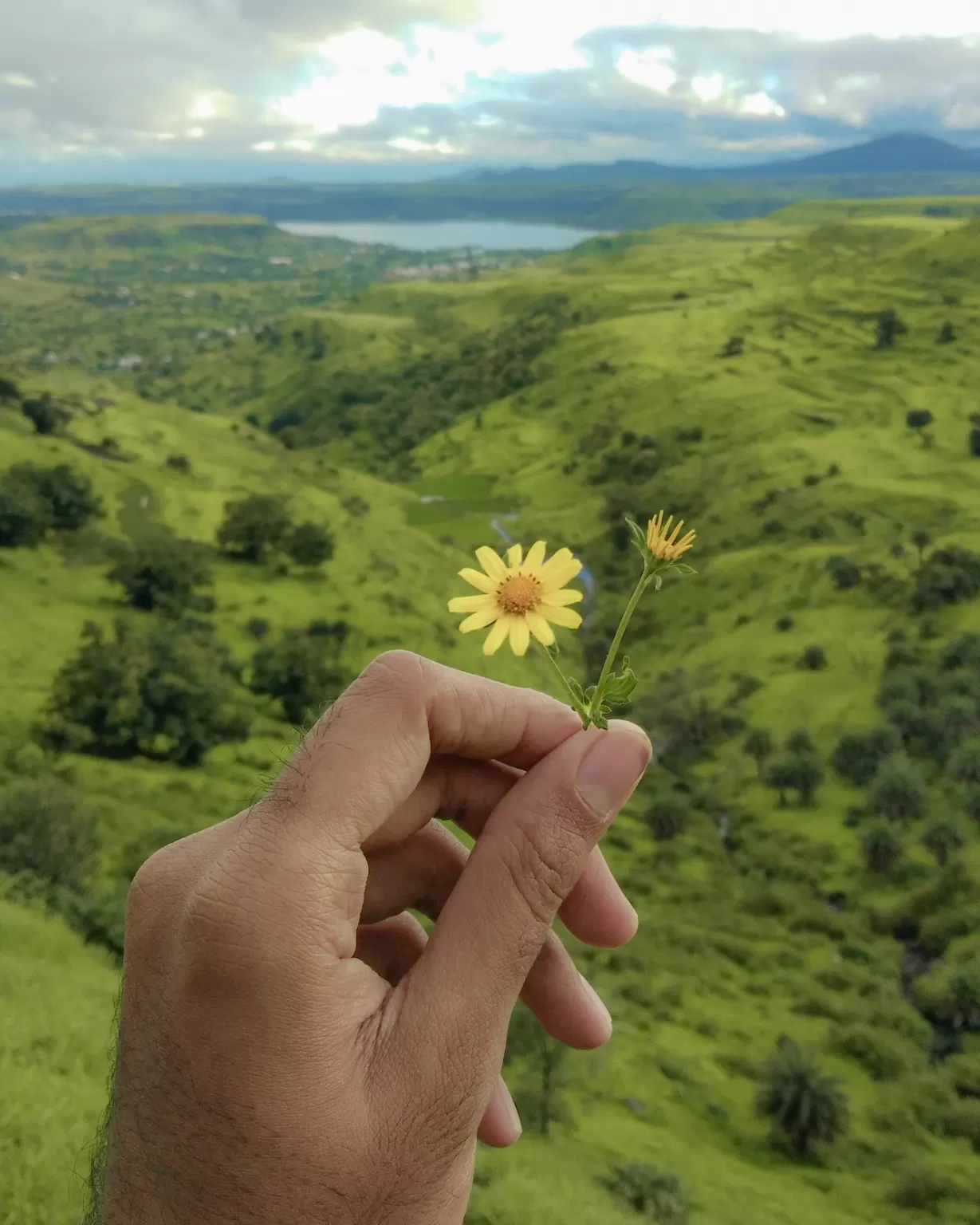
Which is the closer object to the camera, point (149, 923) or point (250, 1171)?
point (250, 1171)

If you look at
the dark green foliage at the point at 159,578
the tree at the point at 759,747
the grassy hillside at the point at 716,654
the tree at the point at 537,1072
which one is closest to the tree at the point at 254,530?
the grassy hillside at the point at 716,654

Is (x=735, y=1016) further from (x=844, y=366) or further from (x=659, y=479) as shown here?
(x=844, y=366)

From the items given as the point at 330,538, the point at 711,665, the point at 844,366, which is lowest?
the point at 711,665

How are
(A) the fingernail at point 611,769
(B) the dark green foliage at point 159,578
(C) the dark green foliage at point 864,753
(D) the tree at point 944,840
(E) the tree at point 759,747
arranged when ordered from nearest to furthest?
(A) the fingernail at point 611,769 → (D) the tree at point 944,840 → (C) the dark green foliage at point 864,753 → (B) the dark green foliage at point 159,578 → (E) the tree at point 759,747

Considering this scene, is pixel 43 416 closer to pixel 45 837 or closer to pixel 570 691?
pixel 45 837

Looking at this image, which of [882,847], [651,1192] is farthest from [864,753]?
[651,1192]

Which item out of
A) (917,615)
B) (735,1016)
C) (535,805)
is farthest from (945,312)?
(535,805)

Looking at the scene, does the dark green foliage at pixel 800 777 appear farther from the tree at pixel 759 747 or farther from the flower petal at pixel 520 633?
the flower petal at pixel 520 633
